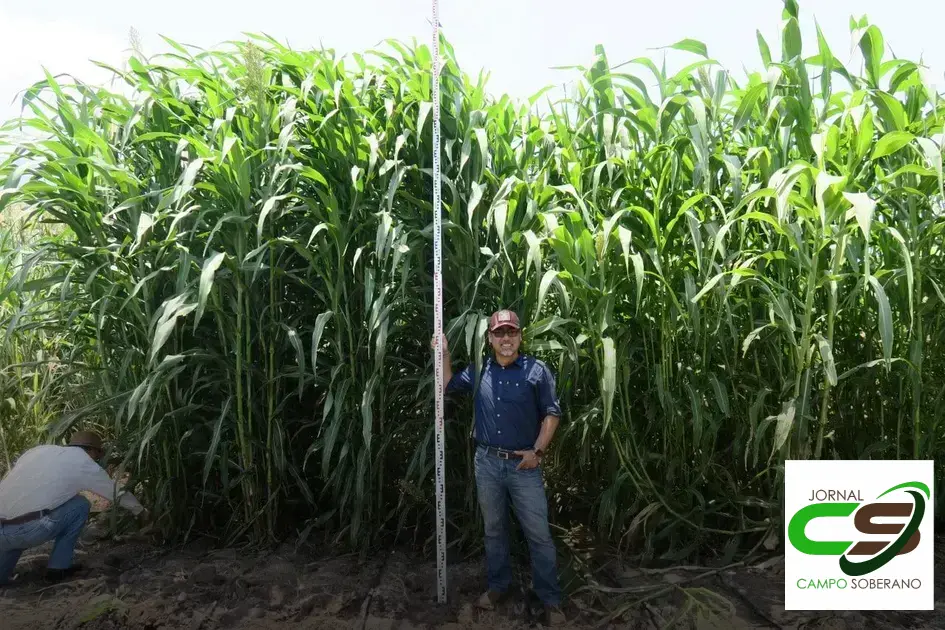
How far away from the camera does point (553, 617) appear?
2.18 m

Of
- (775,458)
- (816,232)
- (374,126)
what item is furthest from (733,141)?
(374,126)

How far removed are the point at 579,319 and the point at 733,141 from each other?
845 mm

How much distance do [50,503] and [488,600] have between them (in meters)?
1.61

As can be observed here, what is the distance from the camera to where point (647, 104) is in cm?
257

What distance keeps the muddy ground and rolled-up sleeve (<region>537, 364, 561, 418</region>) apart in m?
0.59

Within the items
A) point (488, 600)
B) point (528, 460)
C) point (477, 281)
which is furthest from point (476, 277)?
point (488, 600)

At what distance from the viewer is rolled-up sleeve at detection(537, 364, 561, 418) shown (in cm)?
222

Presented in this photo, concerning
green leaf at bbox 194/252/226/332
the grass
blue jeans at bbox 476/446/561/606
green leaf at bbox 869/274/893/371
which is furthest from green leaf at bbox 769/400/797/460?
green leaf at bbox 194/252/226/332

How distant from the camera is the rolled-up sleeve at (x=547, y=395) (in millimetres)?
2217

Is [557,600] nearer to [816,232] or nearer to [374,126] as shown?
[816,232]

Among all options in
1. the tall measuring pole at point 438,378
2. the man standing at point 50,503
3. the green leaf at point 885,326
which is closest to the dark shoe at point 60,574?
the man standing at point 50,503

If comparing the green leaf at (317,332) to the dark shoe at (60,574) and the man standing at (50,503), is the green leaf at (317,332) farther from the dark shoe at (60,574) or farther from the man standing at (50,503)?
the dark shoe at (60,574)

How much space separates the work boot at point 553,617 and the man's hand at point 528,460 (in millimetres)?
437

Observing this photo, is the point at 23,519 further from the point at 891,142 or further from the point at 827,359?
the point at 891,142
